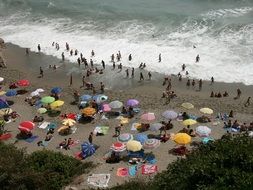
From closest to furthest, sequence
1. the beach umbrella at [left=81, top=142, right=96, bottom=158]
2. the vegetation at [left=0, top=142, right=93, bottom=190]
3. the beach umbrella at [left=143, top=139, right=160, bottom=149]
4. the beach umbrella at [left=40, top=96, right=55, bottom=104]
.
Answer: the vegetation at [left=0, top=142, right=93, bottom=190]
the beach umbrella at [left=143, top=139, right=160, bottom=149]
the beach umbrella at [left=81, top=142, right=96, bottom=158]
the beach umbrella at [left=40, top=96, right=55, bottom=104]

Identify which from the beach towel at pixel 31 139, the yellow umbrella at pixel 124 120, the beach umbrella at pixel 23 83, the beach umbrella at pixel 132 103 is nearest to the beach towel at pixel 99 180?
the yellow umbrella at pixel 124 120

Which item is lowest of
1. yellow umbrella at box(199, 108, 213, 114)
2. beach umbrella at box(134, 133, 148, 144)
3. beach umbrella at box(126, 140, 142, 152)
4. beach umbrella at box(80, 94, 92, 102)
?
beach umbrella at box(134, 133, 148, 144)

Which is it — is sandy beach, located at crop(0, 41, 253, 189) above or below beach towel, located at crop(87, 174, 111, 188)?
above

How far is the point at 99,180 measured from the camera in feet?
89.4

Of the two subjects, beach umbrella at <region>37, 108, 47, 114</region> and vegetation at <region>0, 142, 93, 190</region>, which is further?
beach umbrella at <region>37, 108, 47, 114</region>

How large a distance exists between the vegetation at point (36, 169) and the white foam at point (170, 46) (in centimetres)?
1897

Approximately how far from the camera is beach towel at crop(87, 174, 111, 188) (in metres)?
26.8

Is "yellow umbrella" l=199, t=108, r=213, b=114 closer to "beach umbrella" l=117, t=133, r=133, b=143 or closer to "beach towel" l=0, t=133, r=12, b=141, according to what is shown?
"beach umbrella" l=117, t=133, r=133, b=143

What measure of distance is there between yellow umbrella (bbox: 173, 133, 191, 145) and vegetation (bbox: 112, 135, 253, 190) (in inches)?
393

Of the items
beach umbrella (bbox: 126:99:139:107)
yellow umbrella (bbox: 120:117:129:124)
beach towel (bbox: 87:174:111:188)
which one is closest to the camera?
beach towel (bbox: 87:174:111:188)

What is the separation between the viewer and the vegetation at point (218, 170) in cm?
1602

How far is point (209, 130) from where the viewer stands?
104ft

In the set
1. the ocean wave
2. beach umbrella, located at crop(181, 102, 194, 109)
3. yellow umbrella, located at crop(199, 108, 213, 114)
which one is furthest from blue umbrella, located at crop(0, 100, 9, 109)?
the ocean wave

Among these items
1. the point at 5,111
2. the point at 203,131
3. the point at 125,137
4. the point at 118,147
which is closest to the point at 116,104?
the point at 125,137
